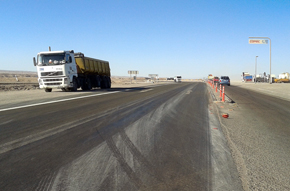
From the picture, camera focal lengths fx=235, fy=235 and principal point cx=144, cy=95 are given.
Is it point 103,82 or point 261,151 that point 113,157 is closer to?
point 261,151

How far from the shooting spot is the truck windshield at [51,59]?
1988cm

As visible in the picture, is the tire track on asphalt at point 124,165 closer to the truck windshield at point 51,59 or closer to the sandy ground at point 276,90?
the truck windshield at point 51,59

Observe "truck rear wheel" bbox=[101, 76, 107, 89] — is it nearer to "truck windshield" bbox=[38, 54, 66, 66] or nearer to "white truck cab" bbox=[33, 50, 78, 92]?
"white truck cab" bbox=[33, 50, 78, 92]

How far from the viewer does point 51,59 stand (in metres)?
20.0

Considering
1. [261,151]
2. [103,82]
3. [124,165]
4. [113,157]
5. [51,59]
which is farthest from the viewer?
[103,82]

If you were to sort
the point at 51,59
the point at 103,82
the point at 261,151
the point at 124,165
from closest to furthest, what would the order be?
1. the point at 124,165
2. the point at 261,151
3. the point at 51,59
4. the point at 103,82

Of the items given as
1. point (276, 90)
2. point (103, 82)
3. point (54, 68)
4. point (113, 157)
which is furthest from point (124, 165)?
point (276, 90)

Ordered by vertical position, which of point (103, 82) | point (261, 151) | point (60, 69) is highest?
point (60, 69)

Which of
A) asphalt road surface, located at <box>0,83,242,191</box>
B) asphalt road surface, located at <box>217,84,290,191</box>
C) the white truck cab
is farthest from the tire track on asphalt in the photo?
the white truck cab

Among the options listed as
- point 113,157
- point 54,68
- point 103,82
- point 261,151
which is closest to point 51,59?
point 54,68

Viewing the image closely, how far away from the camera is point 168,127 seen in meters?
7.15

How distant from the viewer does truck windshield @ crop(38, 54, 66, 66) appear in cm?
1988

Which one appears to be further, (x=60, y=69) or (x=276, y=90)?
(x=276, y=90)

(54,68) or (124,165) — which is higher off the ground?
(54,68)
